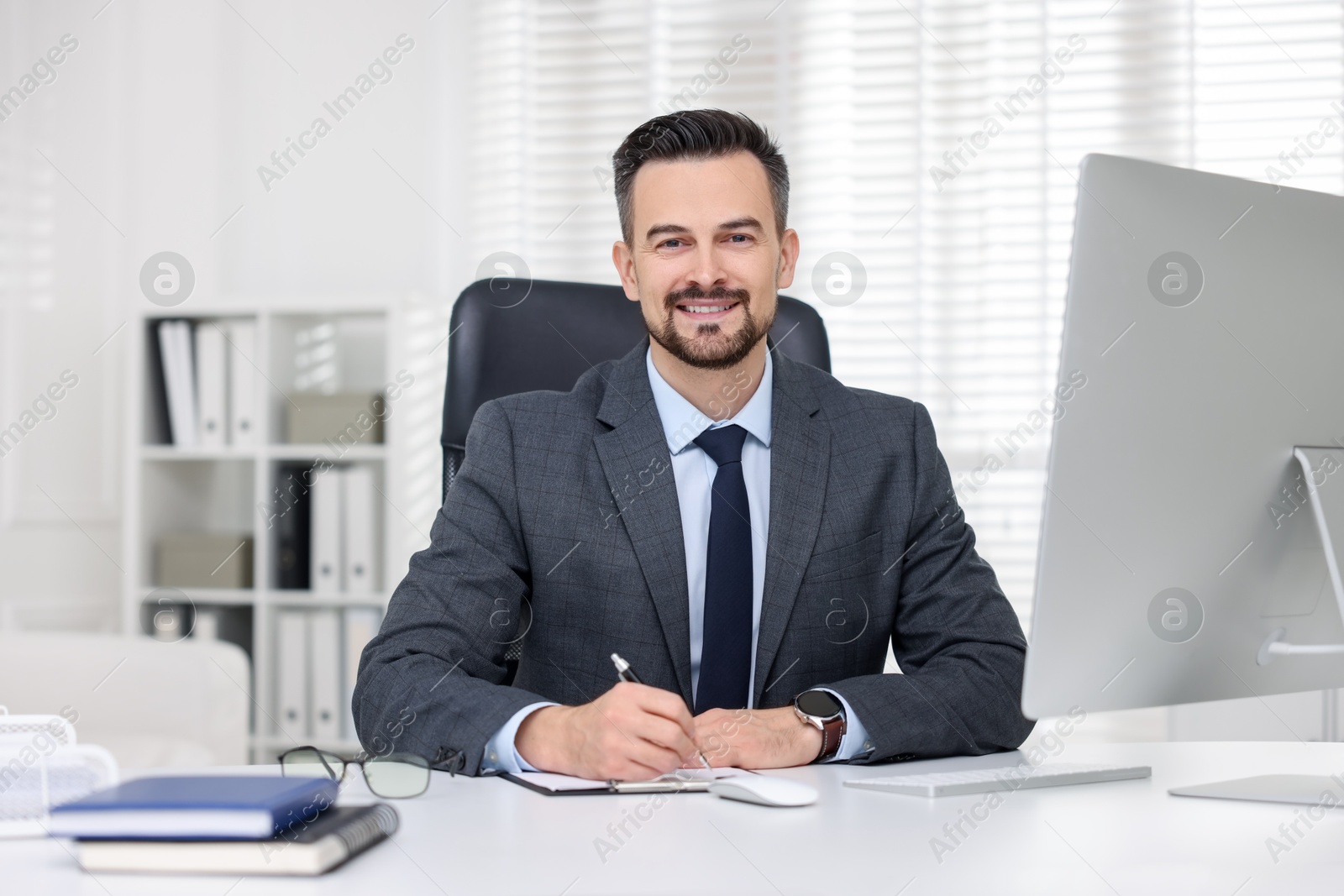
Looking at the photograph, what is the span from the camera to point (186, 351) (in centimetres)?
299

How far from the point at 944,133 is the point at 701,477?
6.36 feet

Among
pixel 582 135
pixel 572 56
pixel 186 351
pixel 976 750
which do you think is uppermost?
pixel 572 56

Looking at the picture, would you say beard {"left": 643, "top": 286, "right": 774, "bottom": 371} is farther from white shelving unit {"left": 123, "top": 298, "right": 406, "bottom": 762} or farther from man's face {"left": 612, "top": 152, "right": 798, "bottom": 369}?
white shelving unit {"left": 123, "top": 298, "right": 406, "bottom": 762}

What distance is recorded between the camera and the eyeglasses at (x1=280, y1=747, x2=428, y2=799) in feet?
3.10

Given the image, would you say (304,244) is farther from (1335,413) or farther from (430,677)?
(1335,413)

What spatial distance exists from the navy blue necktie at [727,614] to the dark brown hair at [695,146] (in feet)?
1.60

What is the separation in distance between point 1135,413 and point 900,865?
377 millimetres

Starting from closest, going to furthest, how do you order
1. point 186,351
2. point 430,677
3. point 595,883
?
1. point 595,883
2. point 430,677
3. point 186,351

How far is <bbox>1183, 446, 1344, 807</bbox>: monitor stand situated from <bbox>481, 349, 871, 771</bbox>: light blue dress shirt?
0.62 meters

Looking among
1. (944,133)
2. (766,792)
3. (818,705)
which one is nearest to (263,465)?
(944,133)

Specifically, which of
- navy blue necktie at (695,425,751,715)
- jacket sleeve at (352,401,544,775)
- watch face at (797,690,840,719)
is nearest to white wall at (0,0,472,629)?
jacket sleeve at (352,401,544,775)

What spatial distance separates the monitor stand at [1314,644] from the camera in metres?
0.91

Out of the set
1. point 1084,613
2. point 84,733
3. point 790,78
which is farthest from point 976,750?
point 790,78

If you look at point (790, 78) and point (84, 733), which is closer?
point (84, 733)
